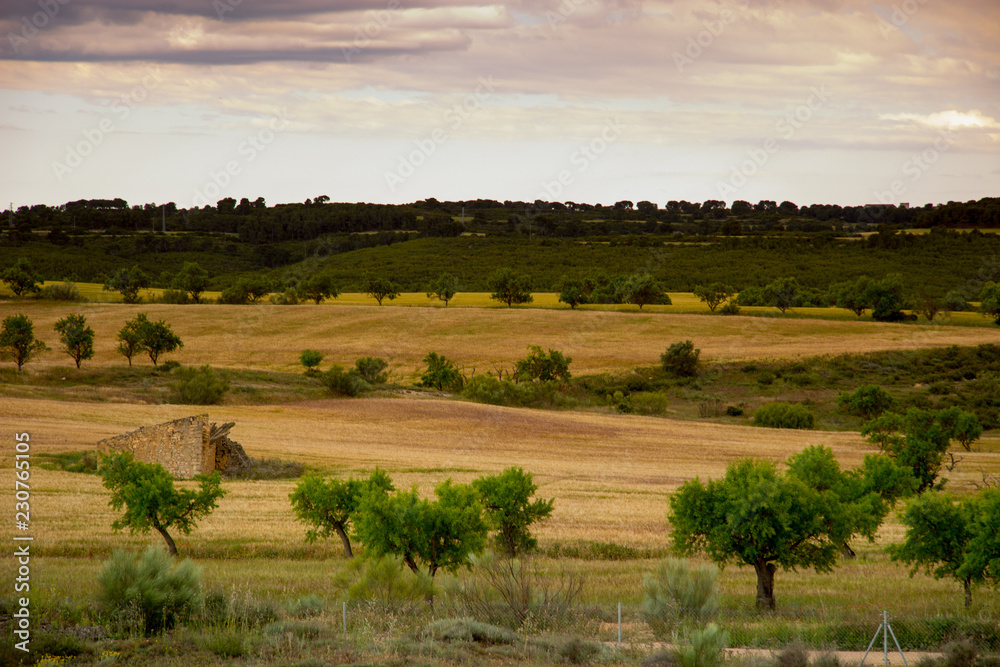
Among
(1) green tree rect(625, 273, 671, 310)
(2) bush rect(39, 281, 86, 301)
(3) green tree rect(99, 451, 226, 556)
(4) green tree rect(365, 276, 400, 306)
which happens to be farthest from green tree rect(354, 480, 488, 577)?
(4) green tree rect(365, 276, 400, 306)

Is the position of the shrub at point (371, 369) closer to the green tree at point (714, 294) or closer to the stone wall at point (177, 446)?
the stone wall at point (177, 446)

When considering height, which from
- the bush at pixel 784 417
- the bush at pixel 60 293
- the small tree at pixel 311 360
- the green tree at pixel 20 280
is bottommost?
the bush at pixel 784 417

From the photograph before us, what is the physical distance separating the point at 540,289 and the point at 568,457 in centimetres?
7944

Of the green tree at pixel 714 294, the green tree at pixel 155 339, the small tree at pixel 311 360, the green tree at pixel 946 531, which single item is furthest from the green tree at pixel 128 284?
the green tree at pixel 946 531

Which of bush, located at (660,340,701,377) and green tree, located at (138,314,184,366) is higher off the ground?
green tree, located at (138,314,184,366)

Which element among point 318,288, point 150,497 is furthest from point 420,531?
point 318,288

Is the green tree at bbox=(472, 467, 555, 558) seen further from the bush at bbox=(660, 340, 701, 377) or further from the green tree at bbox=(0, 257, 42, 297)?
the green tree at bbox=(0, 257, 42, 297)

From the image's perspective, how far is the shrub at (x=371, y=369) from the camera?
6419 cm

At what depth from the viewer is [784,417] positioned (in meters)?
52.4

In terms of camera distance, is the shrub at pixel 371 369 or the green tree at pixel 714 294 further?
the green tree at pixel 714 294

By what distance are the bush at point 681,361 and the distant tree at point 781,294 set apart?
33949mm

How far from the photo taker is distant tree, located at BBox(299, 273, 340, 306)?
98312mm

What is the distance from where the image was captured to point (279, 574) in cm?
1670

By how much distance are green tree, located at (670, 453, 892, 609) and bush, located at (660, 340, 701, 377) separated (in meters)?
49.5
